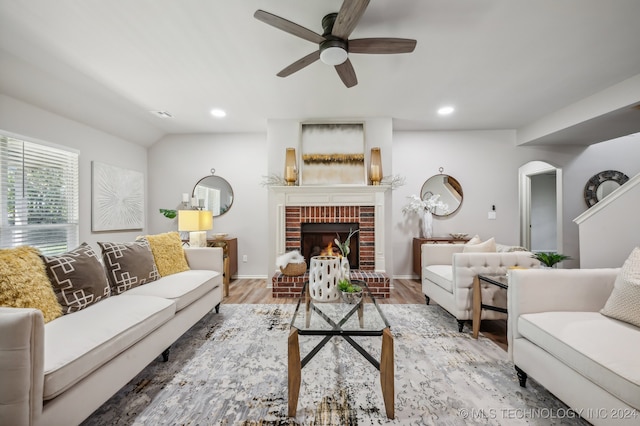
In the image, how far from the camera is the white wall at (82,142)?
257 centimetres

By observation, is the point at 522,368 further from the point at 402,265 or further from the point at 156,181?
the point at 156,181

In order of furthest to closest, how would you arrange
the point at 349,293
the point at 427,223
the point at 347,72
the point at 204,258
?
the point at 427,223, the point at 204,258, the point at 347,72, the point at 349,293

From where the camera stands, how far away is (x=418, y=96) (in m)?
3.04

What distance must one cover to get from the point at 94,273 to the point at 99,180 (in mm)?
2438

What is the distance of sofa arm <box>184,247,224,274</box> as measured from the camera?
108 inches

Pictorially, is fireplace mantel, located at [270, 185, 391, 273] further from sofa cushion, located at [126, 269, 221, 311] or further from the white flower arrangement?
sofa cushion, located at [126, 269, 221, 311]

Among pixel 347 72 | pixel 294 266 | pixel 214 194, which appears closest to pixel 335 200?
pixel 294 266

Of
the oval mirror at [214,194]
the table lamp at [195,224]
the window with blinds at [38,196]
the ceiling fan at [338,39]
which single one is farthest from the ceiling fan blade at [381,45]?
the window with blinds at [38,196]

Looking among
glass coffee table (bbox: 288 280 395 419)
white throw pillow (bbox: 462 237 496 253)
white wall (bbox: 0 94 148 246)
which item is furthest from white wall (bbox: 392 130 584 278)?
white wall (bbox: 0 94 148 246)

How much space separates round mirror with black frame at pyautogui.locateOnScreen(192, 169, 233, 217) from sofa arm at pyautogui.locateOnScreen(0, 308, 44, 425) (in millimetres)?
3418

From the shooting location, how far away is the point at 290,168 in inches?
144

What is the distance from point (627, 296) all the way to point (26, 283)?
3.28 m

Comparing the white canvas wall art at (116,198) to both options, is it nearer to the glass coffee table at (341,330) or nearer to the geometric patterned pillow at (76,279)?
the geometric patterned pillow at (76,279)

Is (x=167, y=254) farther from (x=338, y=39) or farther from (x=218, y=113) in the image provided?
(x=338, y=39)
